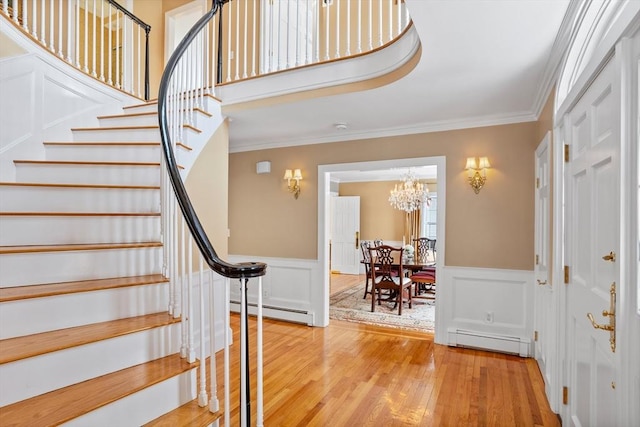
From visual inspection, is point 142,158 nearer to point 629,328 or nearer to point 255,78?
point 255,78

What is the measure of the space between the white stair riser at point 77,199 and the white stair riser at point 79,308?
0.76 meters

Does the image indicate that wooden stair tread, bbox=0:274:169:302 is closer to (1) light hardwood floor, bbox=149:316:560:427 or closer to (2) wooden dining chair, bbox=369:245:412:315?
(1) light hardwood floor, bbox=149:316:560:427

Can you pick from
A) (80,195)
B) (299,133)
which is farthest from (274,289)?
(80,195)

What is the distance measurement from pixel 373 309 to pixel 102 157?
379cm

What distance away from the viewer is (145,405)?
4.95 ft

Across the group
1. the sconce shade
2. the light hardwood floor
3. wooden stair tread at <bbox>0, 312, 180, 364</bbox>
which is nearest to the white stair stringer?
wooden stair tread at <bbox>0, 312, 180, 364</bbox>

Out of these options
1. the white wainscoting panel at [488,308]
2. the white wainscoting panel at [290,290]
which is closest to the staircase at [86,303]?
the white wainscoting panel at [290,290]

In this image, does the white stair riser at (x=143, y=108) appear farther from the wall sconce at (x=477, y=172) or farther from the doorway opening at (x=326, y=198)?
the wall sconce at (x=477, y=172)

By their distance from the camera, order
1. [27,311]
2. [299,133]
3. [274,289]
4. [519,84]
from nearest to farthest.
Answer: [27,311]
[519,84]
[299,133]
[274,289]

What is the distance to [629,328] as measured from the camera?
1.24 meters

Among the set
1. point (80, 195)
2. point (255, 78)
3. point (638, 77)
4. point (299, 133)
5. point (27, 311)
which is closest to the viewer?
point (638, 77)

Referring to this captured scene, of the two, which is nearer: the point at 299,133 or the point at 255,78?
the point at 255,78

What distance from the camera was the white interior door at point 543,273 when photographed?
8.38ft

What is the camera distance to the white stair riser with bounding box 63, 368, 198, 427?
4.41 ft
